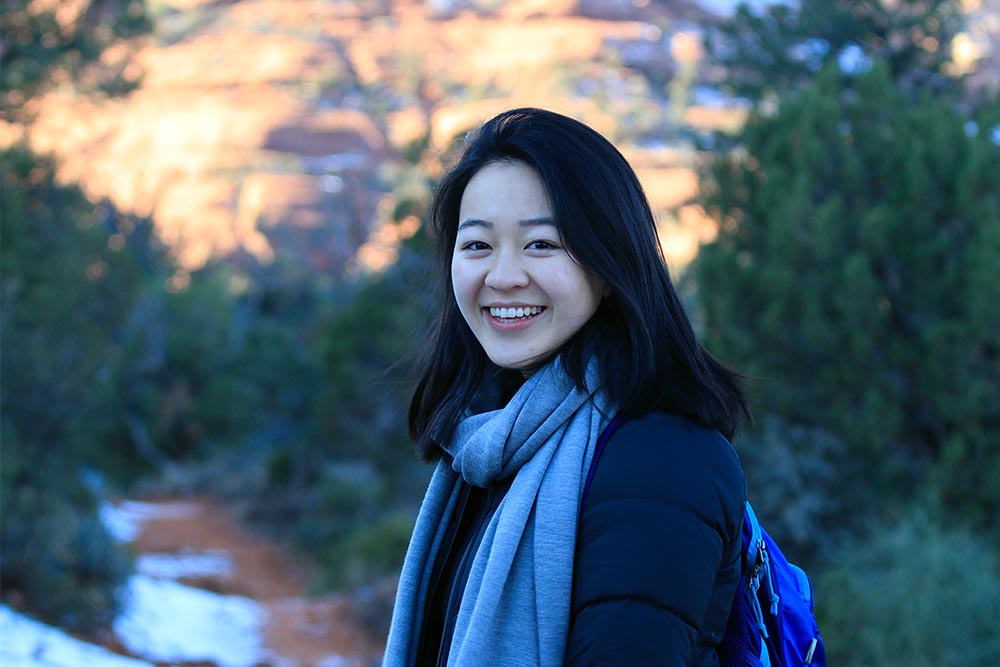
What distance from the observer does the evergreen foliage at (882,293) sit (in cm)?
806

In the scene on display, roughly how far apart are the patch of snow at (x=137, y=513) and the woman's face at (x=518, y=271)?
15075 mm

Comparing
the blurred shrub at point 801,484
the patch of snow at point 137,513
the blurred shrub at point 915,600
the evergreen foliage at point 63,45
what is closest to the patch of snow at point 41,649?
the blurred shrub at point 915,600

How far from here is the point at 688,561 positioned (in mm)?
1318

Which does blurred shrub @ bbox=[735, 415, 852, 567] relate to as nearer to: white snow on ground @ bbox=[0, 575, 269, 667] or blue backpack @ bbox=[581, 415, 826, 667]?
white snow on ground @ bbox=[0, 575, 269, 667]

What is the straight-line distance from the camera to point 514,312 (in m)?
1.68

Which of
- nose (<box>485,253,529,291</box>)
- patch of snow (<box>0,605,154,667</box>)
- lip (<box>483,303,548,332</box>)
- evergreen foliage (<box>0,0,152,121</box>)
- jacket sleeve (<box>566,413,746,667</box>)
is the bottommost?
jacket sleeve (<box>566,413,746,667</box>)

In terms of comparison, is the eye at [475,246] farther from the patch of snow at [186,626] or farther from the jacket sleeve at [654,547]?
the patch of snow at [186,626]

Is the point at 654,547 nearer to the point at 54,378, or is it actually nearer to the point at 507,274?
the point at 507,274

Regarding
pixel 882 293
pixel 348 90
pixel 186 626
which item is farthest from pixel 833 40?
pixel 348 90

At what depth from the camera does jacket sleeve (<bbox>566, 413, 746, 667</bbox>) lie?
130cm

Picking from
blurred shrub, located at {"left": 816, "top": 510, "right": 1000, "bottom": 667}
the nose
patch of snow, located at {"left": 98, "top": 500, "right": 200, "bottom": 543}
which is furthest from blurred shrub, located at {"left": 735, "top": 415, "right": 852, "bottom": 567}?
patch of snow, located at {"left": 98, "top": 500, "right": 200, "bottom": 543}

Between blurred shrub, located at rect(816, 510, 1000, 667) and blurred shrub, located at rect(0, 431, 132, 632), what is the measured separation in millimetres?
5695

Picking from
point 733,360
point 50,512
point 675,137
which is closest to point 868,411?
point 733,360

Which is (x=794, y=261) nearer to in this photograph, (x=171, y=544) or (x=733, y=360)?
(x=733, y=360)
